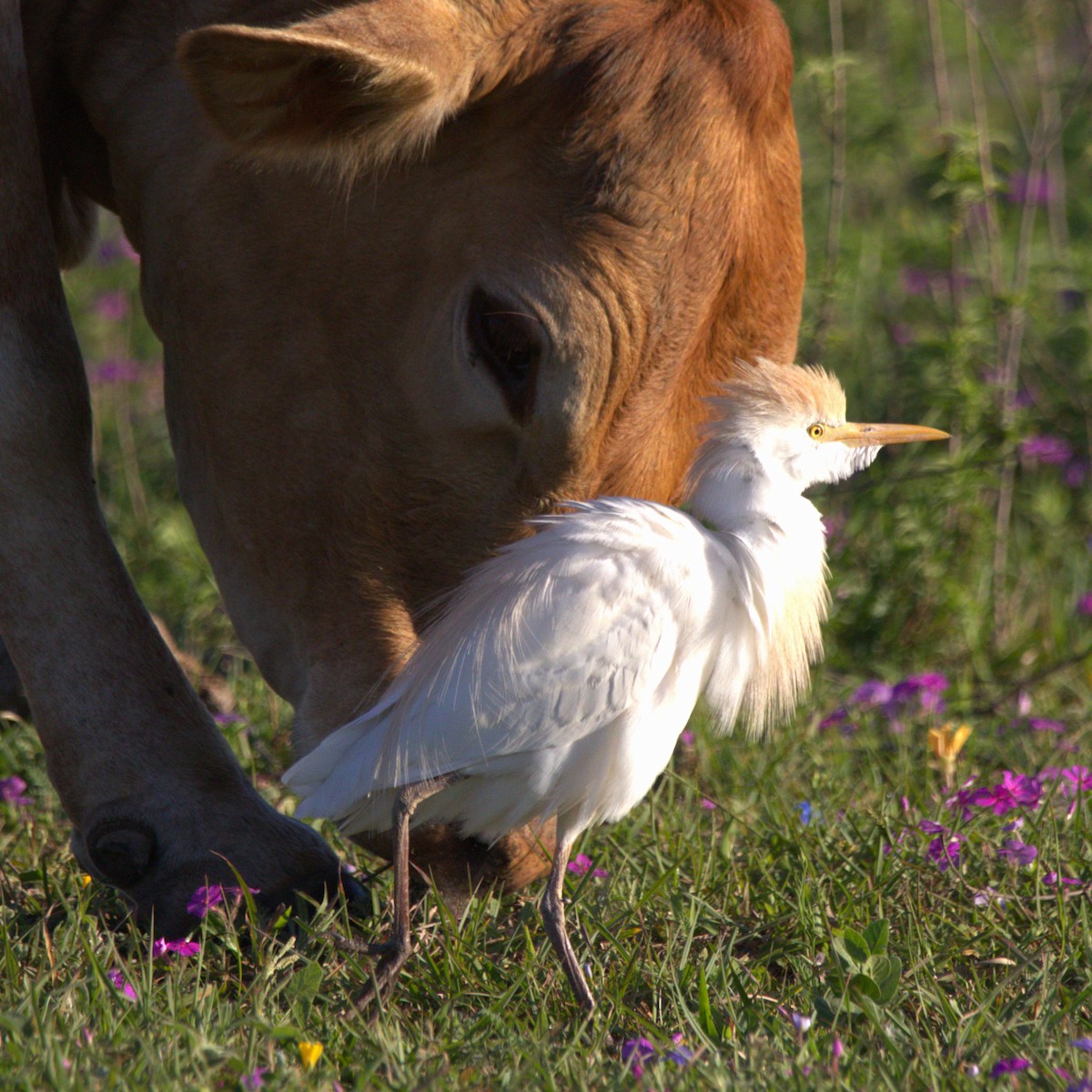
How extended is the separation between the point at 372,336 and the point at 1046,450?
3319 millimetres

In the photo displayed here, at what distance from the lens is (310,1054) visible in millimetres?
2115

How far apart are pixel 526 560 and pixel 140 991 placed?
36.1 inches

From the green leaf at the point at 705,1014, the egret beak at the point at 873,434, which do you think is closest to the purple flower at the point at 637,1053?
the green leaf at the point at 705,1014

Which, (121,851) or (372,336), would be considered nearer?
(121,851)

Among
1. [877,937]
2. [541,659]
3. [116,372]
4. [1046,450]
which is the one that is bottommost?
[1046,450]

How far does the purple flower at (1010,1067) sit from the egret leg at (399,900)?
0.91 metres

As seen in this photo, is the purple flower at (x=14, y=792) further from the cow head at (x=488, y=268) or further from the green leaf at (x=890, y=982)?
the green leaf at (x=890, y=982)

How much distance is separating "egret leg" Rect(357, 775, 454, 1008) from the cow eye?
27.5 inches

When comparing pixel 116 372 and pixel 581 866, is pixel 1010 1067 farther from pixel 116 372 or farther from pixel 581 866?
pixel 116 372

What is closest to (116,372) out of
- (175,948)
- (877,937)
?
(175,948)

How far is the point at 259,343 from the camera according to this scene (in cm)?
294

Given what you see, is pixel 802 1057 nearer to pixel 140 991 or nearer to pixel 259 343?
pixel 140 991

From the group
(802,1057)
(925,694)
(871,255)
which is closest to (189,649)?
(925,694)

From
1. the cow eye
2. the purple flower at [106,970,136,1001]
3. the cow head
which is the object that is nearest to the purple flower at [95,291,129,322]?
the cow head
